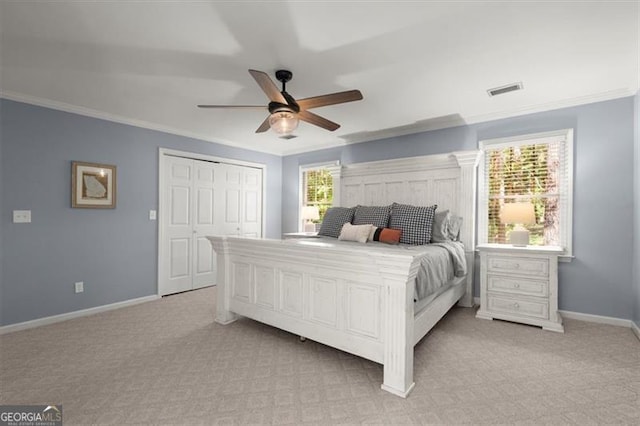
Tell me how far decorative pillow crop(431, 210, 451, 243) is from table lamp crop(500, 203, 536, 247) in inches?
22.7

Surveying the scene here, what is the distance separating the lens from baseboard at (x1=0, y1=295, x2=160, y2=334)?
291 centimetres

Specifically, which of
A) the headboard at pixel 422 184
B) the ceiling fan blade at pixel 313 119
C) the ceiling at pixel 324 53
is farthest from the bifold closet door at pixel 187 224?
the ceiling fan blade at pixel 313 119

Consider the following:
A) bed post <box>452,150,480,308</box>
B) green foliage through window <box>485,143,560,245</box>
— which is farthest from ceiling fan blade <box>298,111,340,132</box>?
green foliage through window <box>485,143,560,245</box>

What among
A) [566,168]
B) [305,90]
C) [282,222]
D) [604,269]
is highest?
[305,90]

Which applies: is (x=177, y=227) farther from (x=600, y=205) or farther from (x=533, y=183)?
(x=600, y=205)

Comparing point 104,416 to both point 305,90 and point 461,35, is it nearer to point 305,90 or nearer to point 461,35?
point 305,90

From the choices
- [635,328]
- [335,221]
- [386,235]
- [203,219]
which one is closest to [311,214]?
[335,221]

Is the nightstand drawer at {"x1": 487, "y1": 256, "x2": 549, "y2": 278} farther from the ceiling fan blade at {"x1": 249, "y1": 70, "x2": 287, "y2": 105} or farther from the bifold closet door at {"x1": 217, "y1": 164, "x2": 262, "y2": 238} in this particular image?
the bifold closet door at {"x1": 217, "y1": 164, "x2": 262, "y2": 238}

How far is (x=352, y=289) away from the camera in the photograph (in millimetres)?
2117

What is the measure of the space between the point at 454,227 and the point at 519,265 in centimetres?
78

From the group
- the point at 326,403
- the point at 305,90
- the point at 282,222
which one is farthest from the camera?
the point at 282,222

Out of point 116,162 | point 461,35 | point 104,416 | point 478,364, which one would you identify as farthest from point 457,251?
point 116,162

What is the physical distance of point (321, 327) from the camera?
2293 millimetres

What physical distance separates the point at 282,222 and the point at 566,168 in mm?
4402
